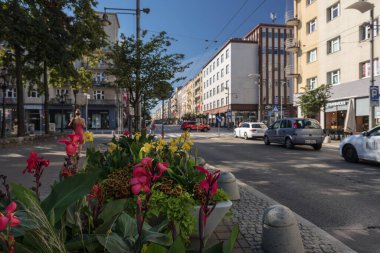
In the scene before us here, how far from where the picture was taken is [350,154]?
11.5 metres

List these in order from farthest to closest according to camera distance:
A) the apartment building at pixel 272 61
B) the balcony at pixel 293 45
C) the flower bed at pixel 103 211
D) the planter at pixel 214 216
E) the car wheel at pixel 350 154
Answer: the apartment building at pixel 272 61 < the balcony at pixel 293 45 < the car wheel at pixel 350 154 < the planter at pixel 214 216 < the flower bed at pixel 103 211

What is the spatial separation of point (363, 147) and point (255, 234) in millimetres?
8456

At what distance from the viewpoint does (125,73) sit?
14992 millimetres

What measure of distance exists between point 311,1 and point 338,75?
883 cm

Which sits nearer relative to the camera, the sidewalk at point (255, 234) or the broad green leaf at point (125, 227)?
the broad green leaf at point (125, 227)

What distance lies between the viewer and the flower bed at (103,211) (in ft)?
5.35

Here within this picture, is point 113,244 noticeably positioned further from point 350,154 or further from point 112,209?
point 350,154

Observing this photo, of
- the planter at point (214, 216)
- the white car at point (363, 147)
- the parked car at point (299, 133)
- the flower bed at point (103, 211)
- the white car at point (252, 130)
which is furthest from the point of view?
the white car at point (252, 130)

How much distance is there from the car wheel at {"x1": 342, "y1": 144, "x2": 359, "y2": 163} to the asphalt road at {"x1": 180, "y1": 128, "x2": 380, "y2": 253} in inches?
11.3

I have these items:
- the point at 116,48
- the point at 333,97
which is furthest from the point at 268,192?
the point at 333,97

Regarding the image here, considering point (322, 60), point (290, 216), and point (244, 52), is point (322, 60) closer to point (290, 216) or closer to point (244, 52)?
point (290, 216)

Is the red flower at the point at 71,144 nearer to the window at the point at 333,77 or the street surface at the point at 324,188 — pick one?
the street surface at the point at 324,188

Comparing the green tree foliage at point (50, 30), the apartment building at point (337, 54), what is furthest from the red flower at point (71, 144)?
the apartment building at point (337, 54)

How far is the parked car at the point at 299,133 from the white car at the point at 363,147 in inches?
184
